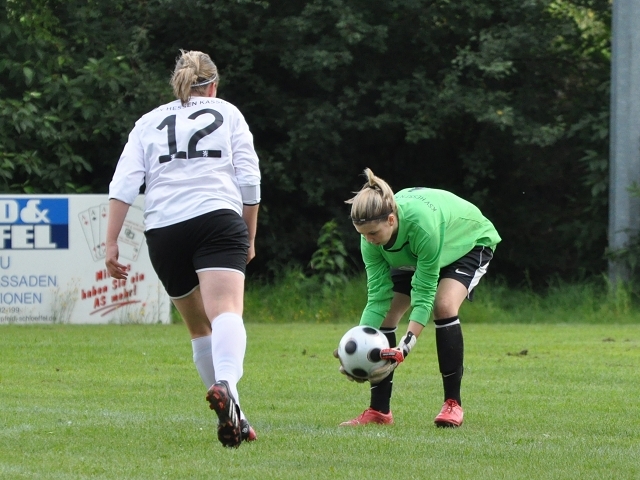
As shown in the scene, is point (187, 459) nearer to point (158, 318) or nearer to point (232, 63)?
point (158, 318)

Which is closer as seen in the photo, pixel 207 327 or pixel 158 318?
pixel 207 327

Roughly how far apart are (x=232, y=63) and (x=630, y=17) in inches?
255

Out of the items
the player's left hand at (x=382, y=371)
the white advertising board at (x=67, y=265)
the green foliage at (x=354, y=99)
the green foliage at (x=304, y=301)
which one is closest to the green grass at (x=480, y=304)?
the green foliage at (x=304, y=301)

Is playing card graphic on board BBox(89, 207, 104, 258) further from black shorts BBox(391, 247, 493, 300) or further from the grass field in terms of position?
black shorts BBox(391, 247, 493, 300)

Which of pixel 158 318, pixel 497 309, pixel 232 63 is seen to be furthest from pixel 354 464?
pixel 232 63

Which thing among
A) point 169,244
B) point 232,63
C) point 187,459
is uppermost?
point 232,63

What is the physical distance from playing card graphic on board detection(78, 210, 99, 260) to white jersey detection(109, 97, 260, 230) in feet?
32.4


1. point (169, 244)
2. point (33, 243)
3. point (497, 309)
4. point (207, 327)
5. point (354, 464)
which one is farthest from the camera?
point (497, 309)

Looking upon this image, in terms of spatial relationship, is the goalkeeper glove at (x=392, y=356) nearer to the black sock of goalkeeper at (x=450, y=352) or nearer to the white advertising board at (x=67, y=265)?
the black sock of goalkeeper at (x=450, y=352)

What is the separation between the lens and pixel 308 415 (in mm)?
6859

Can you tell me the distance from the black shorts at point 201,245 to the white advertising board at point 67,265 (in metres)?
9.81

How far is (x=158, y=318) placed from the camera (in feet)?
51.0

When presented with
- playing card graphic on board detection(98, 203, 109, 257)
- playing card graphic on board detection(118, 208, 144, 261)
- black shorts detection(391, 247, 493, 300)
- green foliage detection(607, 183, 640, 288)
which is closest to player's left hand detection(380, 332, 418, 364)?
black shorts detection(391, 247, 493, 300)

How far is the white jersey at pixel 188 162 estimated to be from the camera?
18.0 ft
